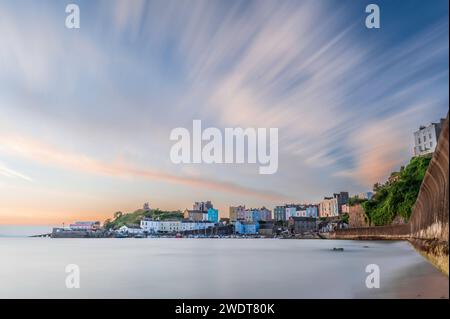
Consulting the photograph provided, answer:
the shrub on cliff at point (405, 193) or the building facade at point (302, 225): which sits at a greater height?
the shrub on cliff at point (405, 193)

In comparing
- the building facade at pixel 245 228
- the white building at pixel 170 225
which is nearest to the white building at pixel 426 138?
the building facade at pixel 245 228

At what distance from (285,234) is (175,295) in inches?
5956

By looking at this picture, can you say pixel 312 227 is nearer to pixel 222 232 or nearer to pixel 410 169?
pixel 222 232

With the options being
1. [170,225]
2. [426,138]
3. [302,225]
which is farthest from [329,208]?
[426,138]

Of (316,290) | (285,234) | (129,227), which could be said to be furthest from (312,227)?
(316,290)

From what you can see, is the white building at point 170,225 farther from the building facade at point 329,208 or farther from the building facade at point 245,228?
the building facade at point 329,208

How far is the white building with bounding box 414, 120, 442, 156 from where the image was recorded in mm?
75581

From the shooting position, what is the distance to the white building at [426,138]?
75.6 meters

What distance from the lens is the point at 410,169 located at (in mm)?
64625

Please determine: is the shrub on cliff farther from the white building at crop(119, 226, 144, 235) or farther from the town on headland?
the white building at crop(119, 226, 144, 235)

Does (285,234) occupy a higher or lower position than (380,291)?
lower

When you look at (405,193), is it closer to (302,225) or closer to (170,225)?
(302,225)
